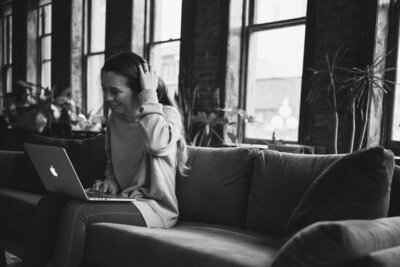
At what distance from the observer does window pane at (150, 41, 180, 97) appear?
5577 mm

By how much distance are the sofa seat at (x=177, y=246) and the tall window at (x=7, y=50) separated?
28.8 feet

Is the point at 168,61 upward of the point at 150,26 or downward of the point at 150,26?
downward

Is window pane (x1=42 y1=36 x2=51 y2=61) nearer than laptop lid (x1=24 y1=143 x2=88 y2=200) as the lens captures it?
No

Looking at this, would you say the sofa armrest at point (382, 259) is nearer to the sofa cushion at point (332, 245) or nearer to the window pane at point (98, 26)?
the sofa cushion at point (332, 245)

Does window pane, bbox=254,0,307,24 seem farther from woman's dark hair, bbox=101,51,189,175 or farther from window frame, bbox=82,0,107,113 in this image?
window frame, bbox=82,0,107,113

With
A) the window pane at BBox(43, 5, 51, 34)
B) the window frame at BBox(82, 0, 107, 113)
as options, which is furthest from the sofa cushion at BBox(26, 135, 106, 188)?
the window pane at BBox(43, 5, 51, 34)

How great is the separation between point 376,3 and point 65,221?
9.45 ft

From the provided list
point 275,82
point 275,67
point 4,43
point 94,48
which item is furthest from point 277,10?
point 4,43

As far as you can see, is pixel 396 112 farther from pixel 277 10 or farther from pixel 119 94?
pixel 119 94

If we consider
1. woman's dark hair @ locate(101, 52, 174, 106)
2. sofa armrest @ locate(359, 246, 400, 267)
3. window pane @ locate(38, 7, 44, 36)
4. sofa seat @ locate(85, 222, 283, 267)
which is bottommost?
sofa seat @ locate(85, 222, 283, 267)

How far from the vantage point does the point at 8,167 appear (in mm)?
3191

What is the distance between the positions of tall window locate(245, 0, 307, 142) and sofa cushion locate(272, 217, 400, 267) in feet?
9.56

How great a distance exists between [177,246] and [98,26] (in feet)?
20.0

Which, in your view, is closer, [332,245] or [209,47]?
[332,245]
